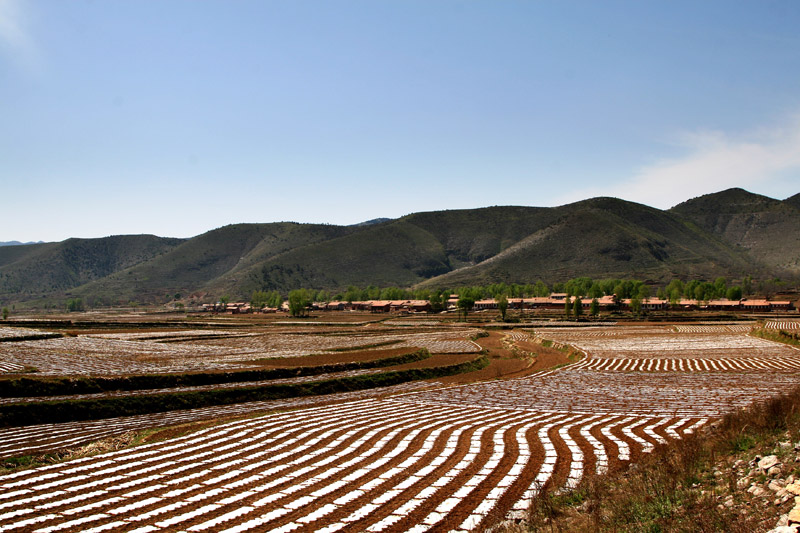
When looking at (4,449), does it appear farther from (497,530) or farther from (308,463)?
(497,530)

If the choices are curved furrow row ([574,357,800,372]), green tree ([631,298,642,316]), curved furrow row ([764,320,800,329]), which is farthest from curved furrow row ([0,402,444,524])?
green tree ([631,298,642,316])

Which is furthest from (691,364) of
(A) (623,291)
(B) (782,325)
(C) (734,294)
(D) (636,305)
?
(C) (734,294)

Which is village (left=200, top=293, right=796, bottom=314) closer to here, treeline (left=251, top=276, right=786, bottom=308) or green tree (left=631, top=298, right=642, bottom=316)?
green tree (left=631, top=298, right=642, bottom=316)

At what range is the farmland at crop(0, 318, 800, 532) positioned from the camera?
12.1 meters

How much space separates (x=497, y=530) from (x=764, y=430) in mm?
7760

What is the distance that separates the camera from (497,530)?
35.2ft

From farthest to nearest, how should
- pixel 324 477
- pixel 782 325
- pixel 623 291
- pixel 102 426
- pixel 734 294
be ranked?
pixel 734 294
pixel 623 291
pixel 782 325
pixel 102 426
pixel 324 477

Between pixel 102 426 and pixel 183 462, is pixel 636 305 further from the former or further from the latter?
pixel 183 462

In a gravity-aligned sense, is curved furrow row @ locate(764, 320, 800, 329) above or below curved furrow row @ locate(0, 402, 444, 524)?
below

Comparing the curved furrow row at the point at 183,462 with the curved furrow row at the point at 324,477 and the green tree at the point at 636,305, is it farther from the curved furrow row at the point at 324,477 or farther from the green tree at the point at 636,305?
the green tree at the point at 636,305

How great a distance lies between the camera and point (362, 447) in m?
18.0

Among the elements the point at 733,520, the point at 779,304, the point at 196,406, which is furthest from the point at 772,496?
the point at 779,304

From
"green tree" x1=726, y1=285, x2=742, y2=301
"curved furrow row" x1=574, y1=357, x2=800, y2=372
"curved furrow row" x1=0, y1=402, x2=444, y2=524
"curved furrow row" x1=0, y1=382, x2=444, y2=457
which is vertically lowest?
"curved furrow row" x1=574, y1=357, x2=800, y2=372

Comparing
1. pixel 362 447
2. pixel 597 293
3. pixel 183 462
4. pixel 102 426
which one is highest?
pixel 597 293
